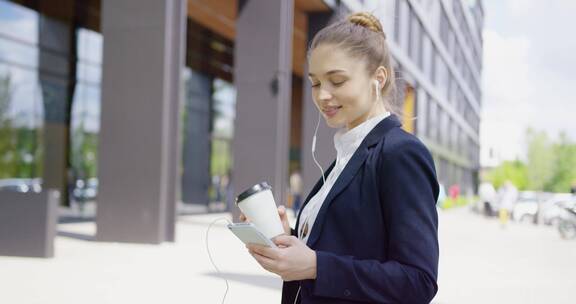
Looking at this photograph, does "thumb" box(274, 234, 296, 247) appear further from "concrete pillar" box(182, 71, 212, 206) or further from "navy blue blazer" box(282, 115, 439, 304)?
"concrete pillar" box(182, 71, 212, 206)

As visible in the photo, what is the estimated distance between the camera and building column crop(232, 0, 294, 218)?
47.9 feet

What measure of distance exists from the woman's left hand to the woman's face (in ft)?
1.55

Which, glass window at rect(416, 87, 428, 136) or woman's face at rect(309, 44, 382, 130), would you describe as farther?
glass window at rect(416, 87, 428, 136)

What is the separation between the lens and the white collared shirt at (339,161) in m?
1.92

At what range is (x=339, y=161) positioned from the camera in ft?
6.63

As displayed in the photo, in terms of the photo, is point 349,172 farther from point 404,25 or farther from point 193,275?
point 404,25

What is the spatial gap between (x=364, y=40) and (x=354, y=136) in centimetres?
32

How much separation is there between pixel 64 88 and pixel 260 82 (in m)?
9.23

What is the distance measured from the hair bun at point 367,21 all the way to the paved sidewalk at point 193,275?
4.88 metres

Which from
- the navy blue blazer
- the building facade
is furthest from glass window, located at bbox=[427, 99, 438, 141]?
the navy blue blazer

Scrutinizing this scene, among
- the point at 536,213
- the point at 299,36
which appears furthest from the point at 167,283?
the point at 536,213

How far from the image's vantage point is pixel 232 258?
385 inches

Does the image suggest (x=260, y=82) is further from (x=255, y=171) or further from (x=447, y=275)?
(x=447, y=275)

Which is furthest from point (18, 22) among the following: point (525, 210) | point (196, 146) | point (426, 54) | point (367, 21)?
point (426, 54)
